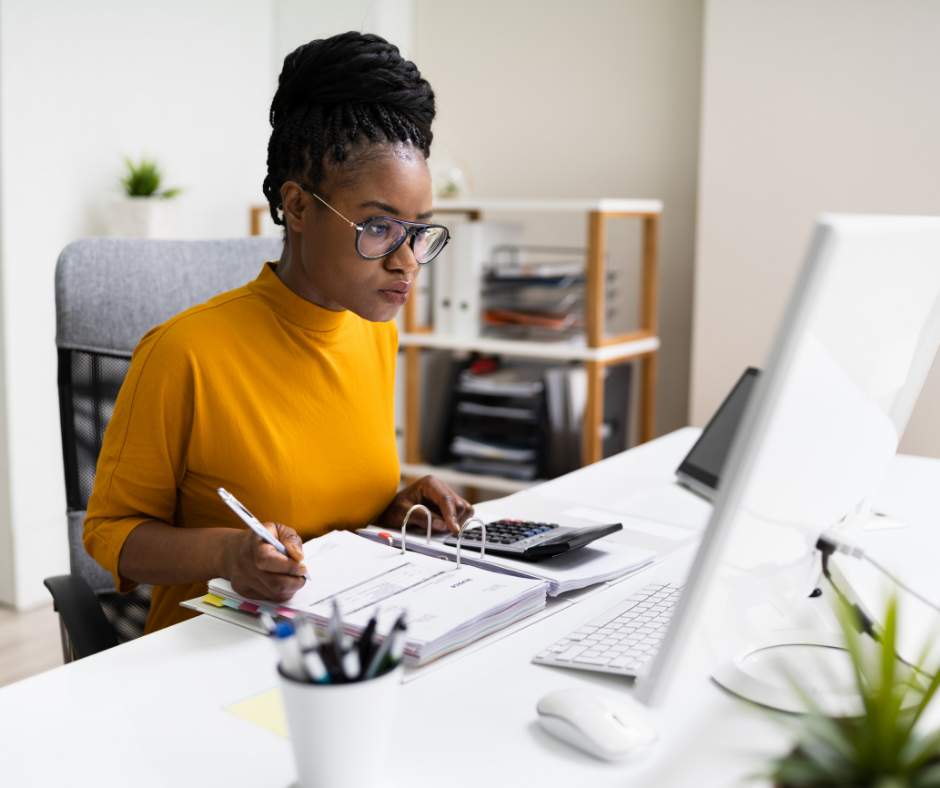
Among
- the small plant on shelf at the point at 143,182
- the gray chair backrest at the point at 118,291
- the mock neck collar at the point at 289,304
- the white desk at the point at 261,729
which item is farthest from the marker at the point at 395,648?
the small plant on shelf at the point at 143,182

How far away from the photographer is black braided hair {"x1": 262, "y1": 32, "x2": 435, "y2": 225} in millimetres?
1109

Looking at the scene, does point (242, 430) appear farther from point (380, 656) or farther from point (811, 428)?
point (811, 428)

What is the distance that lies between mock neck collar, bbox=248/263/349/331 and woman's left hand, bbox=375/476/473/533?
0.27m

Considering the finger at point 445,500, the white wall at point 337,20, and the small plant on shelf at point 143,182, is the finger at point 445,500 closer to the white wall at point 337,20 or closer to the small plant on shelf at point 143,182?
the small plant on shelf at point 143,182

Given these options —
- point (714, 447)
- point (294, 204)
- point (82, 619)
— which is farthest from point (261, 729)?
point (714, 447)

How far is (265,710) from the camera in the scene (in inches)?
29.2

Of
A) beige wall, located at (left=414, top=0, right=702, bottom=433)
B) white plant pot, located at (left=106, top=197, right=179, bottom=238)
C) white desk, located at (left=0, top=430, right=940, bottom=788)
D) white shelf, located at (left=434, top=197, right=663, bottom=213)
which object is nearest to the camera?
white desk, located at (left=0, top=430, right=940, bottom=788)

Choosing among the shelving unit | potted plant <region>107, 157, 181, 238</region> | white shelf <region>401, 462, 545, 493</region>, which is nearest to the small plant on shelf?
potted plant <region>107, 157, 181, 238</region>

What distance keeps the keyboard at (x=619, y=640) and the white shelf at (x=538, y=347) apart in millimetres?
1497

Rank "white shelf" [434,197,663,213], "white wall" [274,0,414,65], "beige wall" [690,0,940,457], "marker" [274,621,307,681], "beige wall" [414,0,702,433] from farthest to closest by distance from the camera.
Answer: "white wall" [274,0,414,65] → "beige wall" [414,0,702,433] → "white shelf" [434,197,663,213] → "beige wall" [690,0,940,457] → "marker" [274,621,307,681]

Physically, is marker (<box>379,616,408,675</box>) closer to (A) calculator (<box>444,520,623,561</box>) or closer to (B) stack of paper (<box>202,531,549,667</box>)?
(B) stack of paper (<box>202,531,549,667</box>)

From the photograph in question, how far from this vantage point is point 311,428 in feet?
3.87

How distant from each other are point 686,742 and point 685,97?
92.7 inches

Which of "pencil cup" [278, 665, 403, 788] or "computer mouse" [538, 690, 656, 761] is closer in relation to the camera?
"pencil cup" [278, 665, 403, 788]
